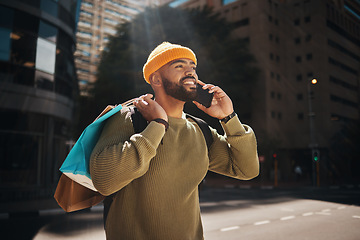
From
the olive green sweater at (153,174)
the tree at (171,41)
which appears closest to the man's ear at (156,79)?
the olive green sweater at (153,174)

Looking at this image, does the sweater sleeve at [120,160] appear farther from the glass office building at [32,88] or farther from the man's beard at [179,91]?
the glass office building at [32,88]

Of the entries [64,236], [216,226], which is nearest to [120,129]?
[64,236]

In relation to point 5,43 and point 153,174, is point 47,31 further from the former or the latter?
point 153,174

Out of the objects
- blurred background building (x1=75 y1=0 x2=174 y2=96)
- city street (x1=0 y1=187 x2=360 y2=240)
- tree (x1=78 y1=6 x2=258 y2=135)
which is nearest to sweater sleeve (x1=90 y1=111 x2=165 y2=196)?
city street (x1=0 y1=187 x2=360 y2=240)

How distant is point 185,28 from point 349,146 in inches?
815

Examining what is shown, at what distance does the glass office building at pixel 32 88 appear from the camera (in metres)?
14.2

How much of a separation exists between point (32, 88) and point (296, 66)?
95.4 feet

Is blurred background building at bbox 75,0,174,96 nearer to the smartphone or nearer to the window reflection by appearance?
the window reflection

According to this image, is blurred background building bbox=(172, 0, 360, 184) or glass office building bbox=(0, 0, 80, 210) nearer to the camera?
glass office building bbox=(0, 0, 80, 210)

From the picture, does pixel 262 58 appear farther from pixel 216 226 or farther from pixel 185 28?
pixel 216 226

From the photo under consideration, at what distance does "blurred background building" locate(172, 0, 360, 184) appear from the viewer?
3161cm

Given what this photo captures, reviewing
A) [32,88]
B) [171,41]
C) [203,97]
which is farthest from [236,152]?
[171,41]

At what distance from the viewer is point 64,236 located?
6.02m

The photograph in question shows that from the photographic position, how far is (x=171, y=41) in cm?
2289
